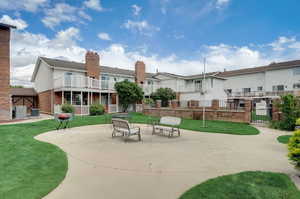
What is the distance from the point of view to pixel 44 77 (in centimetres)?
2273

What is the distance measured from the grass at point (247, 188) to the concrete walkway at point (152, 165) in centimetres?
26

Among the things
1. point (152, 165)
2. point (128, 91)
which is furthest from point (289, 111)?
point (128, 91)

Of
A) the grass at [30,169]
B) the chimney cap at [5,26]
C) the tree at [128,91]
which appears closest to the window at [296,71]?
the tree at [128,91]

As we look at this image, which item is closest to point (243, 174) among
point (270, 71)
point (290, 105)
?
point (290, 105)

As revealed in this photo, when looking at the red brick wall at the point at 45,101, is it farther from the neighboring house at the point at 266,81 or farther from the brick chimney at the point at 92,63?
the neighboring house at the point at 266,81

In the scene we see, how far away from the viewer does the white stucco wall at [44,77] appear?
2076 cm

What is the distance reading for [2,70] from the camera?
13109 millimetres

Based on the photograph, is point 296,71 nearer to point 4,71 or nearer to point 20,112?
point 20,112

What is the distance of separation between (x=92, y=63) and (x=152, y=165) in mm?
19867

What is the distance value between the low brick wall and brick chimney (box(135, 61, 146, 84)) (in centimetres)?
826

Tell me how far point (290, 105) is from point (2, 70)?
811 inches

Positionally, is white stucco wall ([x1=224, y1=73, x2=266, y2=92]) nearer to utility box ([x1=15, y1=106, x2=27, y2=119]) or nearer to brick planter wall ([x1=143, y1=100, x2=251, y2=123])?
brick planter wall ([x1=143, y1=100, x2=251, y2=123])

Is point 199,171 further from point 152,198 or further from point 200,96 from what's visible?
point 200,96

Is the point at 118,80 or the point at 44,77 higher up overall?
the point at 44,77
